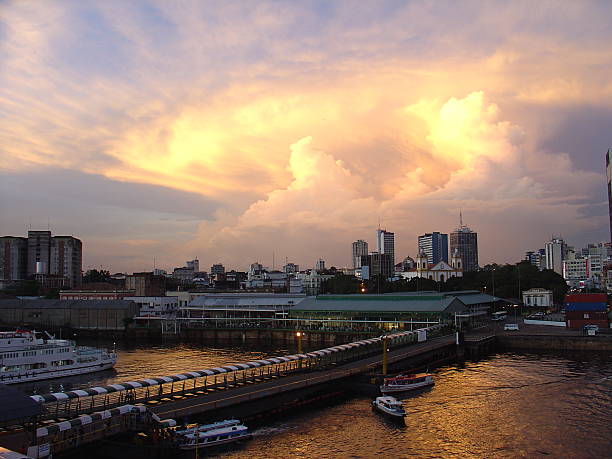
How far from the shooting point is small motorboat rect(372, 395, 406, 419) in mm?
33406

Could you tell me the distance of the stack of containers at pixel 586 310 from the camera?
68.2 m

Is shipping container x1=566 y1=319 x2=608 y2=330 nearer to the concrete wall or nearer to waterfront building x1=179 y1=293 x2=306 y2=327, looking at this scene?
the concrete wall

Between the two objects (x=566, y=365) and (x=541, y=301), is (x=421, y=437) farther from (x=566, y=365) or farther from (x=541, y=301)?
(x=541, y=301)

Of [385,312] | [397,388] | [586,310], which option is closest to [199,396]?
[397,388]

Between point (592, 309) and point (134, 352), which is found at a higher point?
point (592, 309)

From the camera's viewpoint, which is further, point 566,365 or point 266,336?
Answer: point 266,336

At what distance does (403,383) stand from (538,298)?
245 feet

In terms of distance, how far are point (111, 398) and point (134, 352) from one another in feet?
123

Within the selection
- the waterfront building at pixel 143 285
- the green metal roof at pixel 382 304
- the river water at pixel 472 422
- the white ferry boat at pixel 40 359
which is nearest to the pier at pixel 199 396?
the river water at pixel 472 422

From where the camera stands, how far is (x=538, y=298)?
105 m

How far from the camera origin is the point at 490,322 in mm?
83312

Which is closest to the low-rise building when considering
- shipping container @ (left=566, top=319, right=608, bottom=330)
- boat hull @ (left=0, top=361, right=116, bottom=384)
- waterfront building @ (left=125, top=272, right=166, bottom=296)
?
shipping container @ (left=566, top=319, right=608, bottom=330)

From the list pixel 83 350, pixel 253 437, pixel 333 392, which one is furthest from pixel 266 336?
pixel 253 437

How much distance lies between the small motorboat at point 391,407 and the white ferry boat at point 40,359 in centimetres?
3301
